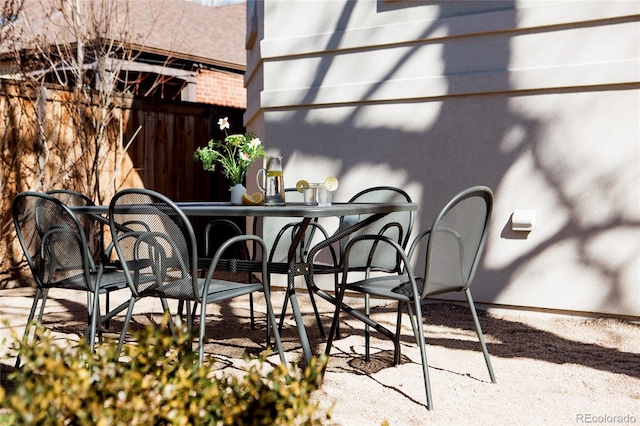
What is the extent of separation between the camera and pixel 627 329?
444 cm

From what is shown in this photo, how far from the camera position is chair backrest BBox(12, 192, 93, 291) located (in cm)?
325

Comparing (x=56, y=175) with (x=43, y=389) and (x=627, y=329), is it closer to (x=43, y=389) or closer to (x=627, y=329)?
(x=627, y=329)

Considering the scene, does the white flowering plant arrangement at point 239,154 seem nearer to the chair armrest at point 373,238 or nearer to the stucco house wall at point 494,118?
the chair armrest at point 373,238

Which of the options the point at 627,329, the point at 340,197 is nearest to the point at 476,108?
the point at 340,197

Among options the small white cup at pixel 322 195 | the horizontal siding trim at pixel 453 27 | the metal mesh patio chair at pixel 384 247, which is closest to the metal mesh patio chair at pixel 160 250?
the small white cup at pixel 322 195

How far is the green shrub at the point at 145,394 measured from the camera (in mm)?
1350

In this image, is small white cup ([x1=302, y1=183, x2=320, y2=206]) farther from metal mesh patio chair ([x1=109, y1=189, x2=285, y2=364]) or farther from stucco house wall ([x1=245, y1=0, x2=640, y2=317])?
stucco house wall ([x1=245, y1=0, x2=640, y2=317])

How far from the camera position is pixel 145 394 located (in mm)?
1432

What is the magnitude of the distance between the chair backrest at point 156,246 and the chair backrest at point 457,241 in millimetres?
1029

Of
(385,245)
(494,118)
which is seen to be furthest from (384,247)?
(494,118)

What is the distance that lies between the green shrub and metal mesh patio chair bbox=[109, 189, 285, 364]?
1225 mm

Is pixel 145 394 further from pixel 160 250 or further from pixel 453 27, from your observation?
pixel 453 27

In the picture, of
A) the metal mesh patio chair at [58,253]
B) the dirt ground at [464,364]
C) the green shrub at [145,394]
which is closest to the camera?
the green shrub at [145,394]

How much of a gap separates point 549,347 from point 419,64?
246 cm
